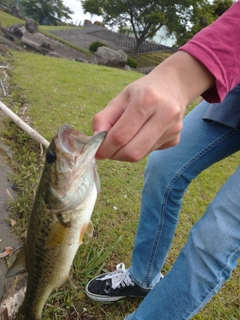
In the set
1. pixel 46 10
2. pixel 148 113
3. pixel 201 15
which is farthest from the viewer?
pixel 46 10

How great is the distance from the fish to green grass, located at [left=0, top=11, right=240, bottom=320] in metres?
0.50

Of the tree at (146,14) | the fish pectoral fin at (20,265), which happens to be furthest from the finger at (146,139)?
the tree at (146,14)

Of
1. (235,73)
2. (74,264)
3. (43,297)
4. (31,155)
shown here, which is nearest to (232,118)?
(235,73)

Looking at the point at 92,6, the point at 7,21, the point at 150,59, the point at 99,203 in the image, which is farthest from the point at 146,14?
the point at 99,203

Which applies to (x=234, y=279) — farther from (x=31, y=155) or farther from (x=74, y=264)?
(x=31, y=155)

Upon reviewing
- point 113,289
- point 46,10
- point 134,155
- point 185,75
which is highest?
point 185,75

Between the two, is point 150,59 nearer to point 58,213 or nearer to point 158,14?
point 158,14

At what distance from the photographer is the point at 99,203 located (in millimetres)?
3170

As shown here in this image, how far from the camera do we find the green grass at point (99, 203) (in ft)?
7.20

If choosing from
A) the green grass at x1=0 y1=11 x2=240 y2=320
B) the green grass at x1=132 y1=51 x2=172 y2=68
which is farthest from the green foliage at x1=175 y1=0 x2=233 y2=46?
the green grass at x1=0 y1=11 x2=240 y2=320

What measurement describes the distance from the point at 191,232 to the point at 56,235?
642mm

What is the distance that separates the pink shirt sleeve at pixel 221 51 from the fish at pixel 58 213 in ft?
1.48

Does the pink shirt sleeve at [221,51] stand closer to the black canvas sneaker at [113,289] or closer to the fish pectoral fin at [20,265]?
the fish pectoral fin at [20,265]

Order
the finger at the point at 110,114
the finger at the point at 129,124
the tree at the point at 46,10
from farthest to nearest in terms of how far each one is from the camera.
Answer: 1. the tree at the point at 46,10
2. the finger at the point at 110,114
3. the finger at the point at 129,124
